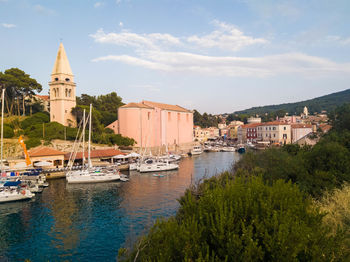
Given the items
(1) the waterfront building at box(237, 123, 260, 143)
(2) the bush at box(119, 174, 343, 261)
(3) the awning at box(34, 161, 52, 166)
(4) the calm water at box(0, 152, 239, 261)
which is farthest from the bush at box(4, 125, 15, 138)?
Result: (1) the waterfront building at box(237, 123, 260, 143)

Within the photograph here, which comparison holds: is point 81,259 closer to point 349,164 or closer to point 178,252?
point 178,252

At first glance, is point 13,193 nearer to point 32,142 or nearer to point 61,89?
point 32,142

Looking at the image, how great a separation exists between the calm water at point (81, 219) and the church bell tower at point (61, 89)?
21.0 metres

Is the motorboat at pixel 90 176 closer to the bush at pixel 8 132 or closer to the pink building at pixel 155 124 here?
the pink building at pixel 155 124

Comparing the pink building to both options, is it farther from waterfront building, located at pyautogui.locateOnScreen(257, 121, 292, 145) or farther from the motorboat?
waterfront building, located at pyautogui.locateOnScreen(257, 121, 292, 145)

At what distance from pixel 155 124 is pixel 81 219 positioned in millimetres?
37285

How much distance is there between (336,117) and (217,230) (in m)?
28.0

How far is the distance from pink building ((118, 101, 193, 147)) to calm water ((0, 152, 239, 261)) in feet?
59.4

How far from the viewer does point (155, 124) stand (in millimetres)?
51688

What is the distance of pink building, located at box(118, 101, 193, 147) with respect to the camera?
154ft

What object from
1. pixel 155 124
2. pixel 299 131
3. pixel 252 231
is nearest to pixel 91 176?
pixel 252 231

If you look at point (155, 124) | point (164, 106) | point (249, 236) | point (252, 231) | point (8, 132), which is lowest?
point (252, 231)

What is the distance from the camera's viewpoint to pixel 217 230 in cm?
491

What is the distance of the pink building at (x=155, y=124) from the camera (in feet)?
154
